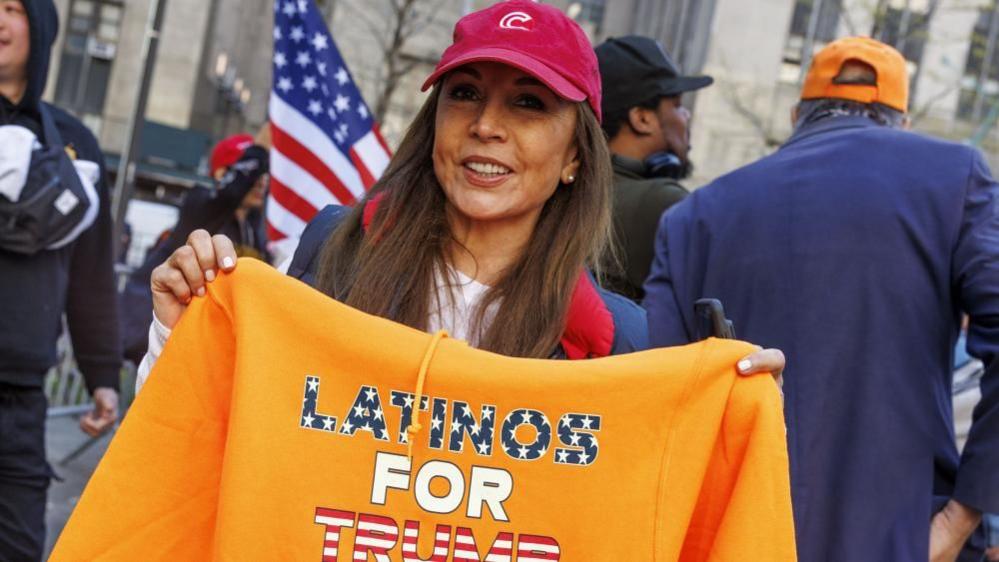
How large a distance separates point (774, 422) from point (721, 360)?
14cm

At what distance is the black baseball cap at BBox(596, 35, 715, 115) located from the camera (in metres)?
4.91

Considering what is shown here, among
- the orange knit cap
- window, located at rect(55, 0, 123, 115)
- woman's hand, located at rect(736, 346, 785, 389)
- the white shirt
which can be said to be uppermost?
the orange knit cap

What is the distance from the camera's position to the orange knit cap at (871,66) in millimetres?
4059

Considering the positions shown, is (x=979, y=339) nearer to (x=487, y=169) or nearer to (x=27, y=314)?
(x=487, y=169)

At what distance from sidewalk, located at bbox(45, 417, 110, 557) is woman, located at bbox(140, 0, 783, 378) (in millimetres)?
5372

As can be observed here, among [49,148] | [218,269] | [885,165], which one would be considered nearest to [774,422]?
[218,269]

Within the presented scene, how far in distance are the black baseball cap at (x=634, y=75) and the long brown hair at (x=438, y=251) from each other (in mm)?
2081

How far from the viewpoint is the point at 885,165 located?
3.76m

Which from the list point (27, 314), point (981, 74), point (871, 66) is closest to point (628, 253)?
point (871, 66)

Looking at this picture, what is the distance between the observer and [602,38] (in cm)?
2905

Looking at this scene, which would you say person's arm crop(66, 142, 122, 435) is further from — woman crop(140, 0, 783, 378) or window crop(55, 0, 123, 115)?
window crop(55, 0, 123, 115)

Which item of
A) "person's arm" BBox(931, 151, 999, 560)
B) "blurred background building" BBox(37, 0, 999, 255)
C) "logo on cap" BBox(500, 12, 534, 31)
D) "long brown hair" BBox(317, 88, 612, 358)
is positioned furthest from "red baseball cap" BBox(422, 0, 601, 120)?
"blurred background building" BBox(37, 0, 999, 255)

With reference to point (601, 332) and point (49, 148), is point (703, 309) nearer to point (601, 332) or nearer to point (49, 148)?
point (601, 332)

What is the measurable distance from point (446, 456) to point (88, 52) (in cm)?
3920
